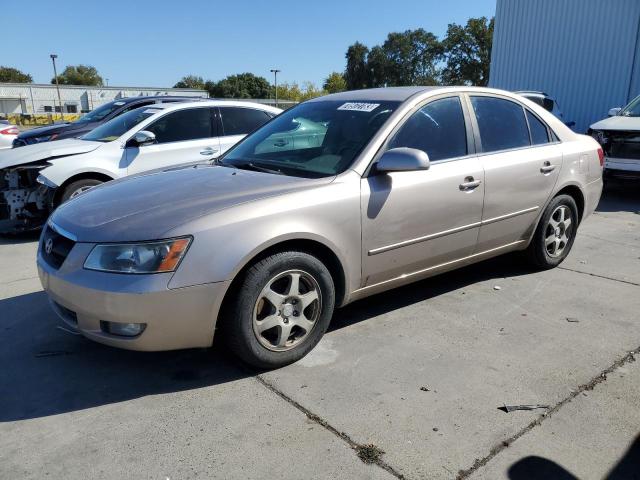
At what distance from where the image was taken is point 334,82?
90562mm

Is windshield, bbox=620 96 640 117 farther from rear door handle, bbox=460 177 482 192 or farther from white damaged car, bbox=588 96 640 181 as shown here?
rear door handle, bbox=460 177 482 192

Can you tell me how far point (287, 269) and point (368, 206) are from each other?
2.32 ft

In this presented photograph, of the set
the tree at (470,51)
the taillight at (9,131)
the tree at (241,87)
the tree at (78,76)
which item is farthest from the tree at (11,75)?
the taillight at (9,131)

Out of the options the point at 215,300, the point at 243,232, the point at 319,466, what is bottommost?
the point at 319,466

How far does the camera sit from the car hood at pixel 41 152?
625cm

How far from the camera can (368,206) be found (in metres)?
3.37

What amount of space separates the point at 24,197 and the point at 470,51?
6467 centimetres

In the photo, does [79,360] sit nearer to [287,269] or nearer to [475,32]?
[287,269]

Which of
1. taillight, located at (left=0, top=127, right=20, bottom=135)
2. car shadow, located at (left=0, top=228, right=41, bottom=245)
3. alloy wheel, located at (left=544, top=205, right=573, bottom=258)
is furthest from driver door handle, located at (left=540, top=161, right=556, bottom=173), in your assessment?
taillight, located at (left=0, top=127, right=20, bottom=135)

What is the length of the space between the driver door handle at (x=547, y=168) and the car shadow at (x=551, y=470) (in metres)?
2.64

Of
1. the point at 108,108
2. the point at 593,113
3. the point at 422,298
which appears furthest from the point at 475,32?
the point at 422,298

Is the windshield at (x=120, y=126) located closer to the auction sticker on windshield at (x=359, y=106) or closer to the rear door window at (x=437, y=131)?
the auction sticker on windshield at (x=359, y=106)

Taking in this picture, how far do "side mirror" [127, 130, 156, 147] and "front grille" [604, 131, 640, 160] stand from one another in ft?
24.1

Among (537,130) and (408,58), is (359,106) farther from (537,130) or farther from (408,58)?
(408,58)
